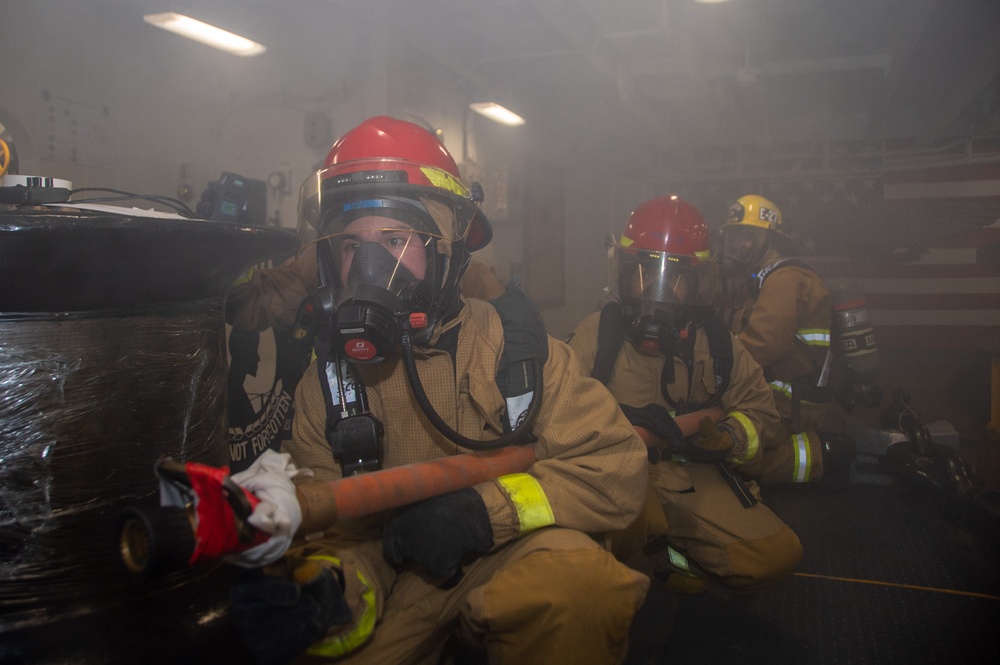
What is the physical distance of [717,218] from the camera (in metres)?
7.93

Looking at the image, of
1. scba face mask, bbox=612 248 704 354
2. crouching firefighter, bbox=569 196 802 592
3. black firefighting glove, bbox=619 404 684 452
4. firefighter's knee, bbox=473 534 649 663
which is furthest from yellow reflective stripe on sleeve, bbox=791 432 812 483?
firefighter's knee, bbox=473 534 649 663

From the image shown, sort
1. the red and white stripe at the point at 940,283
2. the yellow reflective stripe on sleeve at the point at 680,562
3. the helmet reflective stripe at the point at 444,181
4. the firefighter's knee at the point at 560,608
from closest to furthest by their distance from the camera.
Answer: the firefighter's knee at the point at 560,608, the helmet reflective stripe at the point at 444,181, the yellow reflective stripe on sleeve at the point at 680,562, the red and white stripe at the point at 940,283

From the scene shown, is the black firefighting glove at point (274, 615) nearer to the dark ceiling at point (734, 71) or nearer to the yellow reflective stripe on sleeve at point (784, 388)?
the yellow reflective stripe on sleeve at point (784, 388)

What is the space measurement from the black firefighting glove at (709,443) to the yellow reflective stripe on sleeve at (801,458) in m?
1.07

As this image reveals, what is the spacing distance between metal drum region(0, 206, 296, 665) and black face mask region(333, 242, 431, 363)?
0.30 metres

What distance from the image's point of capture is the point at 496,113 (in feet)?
18.6

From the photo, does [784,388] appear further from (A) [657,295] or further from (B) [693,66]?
(B) [693,66]

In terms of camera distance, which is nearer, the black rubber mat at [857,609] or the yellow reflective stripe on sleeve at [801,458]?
the black rubber mat at [857,609]

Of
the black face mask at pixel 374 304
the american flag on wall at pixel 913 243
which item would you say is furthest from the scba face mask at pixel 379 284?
the american flag on wall at pixel 913 243

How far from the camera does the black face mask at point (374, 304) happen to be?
67.7 inches

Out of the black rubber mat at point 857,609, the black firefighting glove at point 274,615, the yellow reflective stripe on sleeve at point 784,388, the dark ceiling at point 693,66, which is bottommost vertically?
the black rubber mat at point 857,609

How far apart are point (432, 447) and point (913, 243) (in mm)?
6918

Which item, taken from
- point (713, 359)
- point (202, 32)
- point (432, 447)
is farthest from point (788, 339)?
point (202, 32)

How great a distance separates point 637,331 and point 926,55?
14.7 feet
